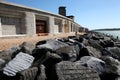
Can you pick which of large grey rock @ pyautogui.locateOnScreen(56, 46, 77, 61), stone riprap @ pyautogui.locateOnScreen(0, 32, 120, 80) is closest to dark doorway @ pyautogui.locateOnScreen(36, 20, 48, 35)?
stone riprap @ pyautogui.locateOnScreen(0, 32, 120, 80)

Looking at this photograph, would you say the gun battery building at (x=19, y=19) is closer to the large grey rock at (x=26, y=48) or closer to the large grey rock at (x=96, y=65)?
the large grey rock at (x=26, y=48)

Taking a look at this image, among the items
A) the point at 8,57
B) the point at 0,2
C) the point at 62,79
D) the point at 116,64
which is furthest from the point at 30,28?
the point at 62,79

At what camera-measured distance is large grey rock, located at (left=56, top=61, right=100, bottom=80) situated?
4281mm

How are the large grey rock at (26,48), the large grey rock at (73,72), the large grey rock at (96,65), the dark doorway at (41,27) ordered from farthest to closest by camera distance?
the dark doorway at (41,27), the large grey rock at (26,48), the large grey rock at (96,65), the large grey rock at (73,72)

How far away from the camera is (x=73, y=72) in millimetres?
4426

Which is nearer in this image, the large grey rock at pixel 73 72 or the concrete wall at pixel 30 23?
the large grey rock at pixel 73 72

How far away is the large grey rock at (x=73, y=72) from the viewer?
4.28m

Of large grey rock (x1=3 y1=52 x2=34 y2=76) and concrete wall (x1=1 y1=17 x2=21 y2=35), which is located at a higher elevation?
concrete wall (x1=1 y1=17 x2=21 y2=35)

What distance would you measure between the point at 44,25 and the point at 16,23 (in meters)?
5.56

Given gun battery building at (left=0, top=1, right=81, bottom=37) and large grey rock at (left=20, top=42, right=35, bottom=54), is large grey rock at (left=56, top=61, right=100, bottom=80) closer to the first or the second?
large grey rock at (left=20, top=42, right=35, bottom=54)

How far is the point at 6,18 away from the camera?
14.3 metres

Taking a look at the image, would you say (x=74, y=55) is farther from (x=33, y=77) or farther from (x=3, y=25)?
(x=3, y=25)

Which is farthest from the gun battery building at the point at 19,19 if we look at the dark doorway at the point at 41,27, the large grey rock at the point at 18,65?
the large grey rock at the point at 18,65

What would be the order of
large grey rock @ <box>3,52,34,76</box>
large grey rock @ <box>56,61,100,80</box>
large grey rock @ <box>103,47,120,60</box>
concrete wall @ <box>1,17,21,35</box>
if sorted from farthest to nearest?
concrete wall @ <box>1,17,21,35</box>, large grey rock @ <box>103,47,120,60</box>, large grey rock @ <box>3,52,34,76</box>, large grey rock @ <box>56,61,100,80</box>
